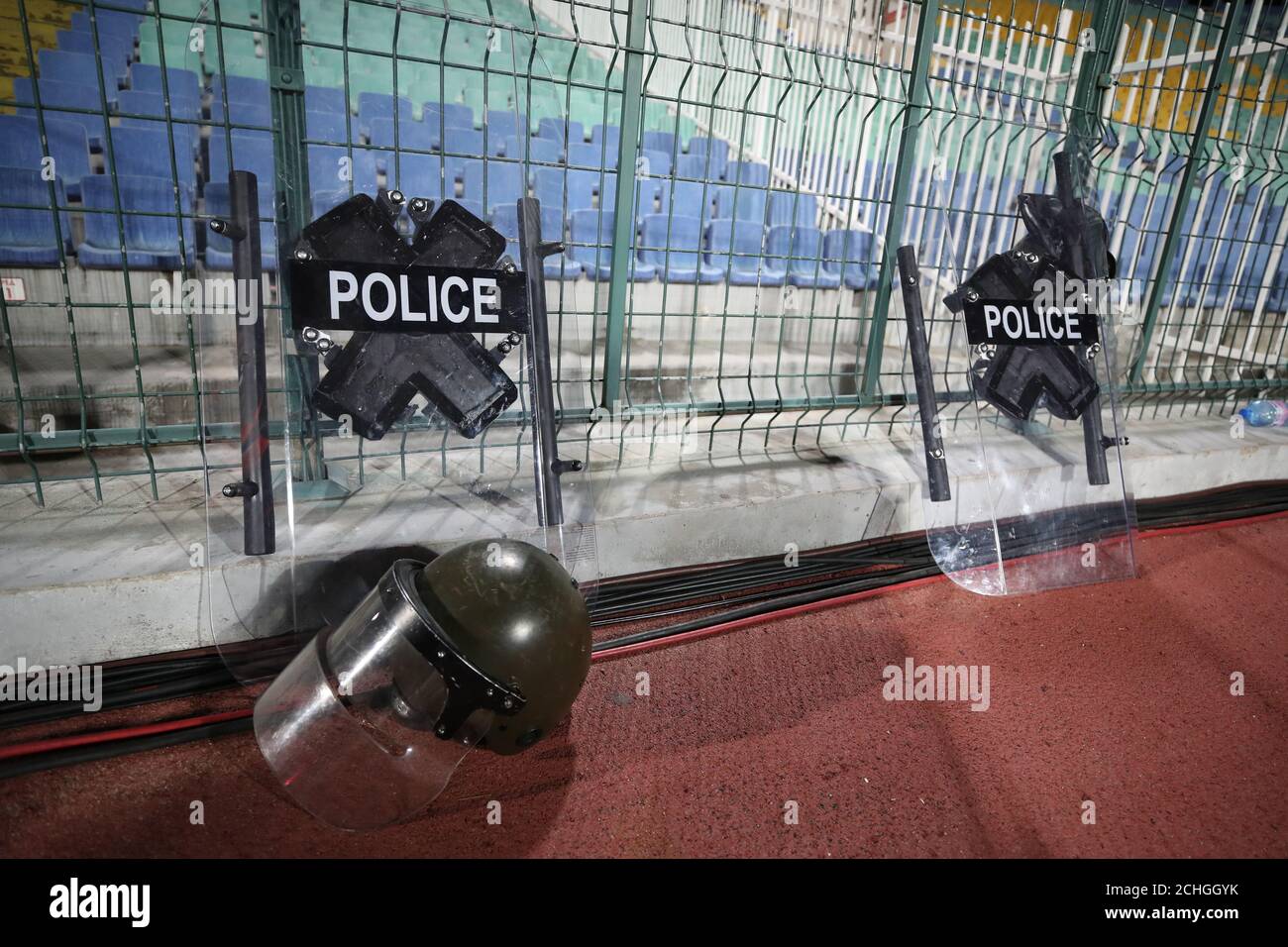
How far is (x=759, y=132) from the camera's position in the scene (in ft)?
24.0

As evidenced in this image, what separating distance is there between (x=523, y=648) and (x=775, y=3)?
5.88m

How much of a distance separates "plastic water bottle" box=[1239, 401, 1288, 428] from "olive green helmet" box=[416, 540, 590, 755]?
197 inches

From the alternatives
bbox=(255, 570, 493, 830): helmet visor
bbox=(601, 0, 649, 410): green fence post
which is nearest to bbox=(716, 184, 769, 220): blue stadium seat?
bbox=(601, 0, 649, 410): green fence post

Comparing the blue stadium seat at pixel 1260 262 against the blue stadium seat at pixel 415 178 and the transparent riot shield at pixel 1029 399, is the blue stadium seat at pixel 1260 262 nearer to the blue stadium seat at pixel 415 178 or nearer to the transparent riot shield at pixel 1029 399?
the transparent riot shield at pixel 1029 399

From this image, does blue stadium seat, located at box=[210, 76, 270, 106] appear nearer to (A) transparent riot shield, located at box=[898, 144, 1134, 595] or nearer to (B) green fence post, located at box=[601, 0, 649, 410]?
(B) green fence post, located at box=[601, 0, 649, 410]

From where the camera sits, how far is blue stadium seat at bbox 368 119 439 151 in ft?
16.6

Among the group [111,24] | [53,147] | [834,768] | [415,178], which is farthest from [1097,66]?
[111,24]

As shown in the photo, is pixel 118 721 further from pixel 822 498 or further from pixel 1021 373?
pixel 1021 373

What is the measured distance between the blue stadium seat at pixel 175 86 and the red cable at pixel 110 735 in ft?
5.01

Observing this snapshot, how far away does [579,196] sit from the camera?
214 inches

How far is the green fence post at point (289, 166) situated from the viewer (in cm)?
180

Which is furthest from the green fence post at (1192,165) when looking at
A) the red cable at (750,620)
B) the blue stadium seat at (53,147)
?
the blue stadium seat at (53,147)

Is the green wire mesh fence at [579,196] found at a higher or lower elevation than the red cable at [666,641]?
higher

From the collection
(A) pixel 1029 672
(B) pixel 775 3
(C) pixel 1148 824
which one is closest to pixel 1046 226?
(A) pixel 1029 672
